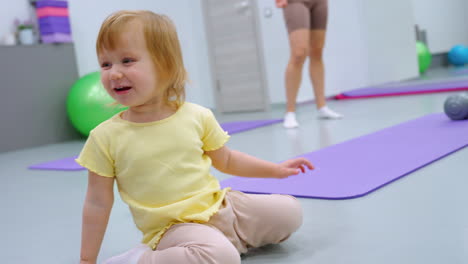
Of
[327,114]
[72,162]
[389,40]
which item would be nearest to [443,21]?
[389,40]

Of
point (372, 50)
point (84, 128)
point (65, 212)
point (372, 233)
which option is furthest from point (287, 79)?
point (372, 50)

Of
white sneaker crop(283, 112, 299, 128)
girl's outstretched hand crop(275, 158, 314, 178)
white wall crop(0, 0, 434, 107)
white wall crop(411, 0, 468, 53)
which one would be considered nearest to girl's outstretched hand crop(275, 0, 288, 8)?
white sneaker crop(283, 112, 299, 128)

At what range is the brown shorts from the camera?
3.03 m

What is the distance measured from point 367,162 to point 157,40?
3.54ft

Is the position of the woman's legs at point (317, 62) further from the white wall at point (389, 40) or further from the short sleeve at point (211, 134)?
the white wall at point (389, 40)

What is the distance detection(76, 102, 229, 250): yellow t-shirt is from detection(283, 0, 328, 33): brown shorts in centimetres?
212

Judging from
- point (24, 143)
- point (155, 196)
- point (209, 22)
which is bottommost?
point (24, 143)

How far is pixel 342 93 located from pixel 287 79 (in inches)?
76.3

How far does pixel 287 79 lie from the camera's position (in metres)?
3.23

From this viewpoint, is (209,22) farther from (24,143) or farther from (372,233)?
(372,233)

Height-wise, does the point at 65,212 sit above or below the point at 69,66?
below

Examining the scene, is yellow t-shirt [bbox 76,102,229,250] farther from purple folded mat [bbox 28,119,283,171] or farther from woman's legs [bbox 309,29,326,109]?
woman's legs [bbox 309,29,326,109]

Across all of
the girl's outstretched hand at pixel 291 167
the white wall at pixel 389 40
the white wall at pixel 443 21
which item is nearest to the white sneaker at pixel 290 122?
the girl's outstretched hand at pixel 291 167

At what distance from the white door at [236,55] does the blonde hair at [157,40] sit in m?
3.67
